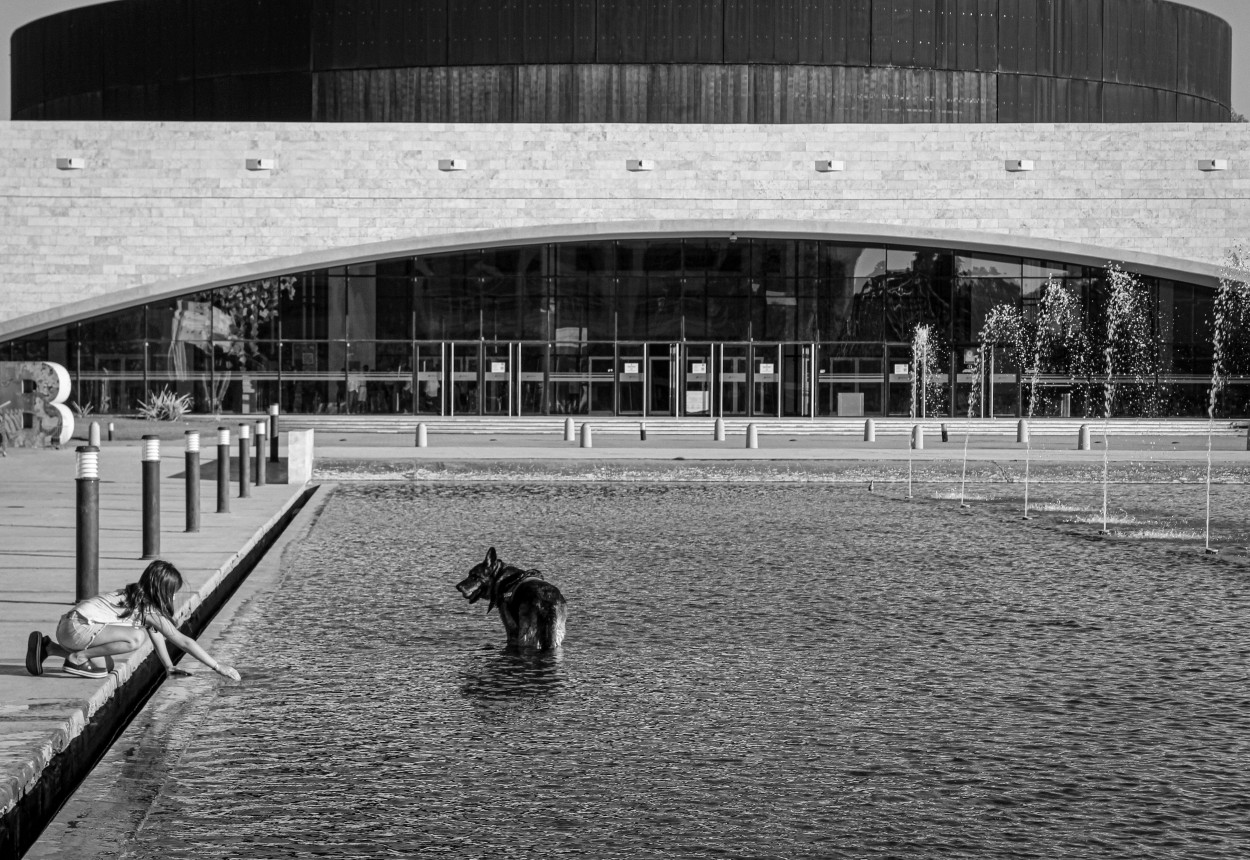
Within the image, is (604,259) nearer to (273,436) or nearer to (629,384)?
(629,384)

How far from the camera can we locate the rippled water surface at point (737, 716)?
6691 millimetres

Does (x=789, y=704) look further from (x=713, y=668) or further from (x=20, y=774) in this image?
(x=20, y=774)

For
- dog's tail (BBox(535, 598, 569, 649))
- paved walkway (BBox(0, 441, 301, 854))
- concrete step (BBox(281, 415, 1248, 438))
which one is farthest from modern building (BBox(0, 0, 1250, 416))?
dog's tail (BBox(535, 598, 569, 649))

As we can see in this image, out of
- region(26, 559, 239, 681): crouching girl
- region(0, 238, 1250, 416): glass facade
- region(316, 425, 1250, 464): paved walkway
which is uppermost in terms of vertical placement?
region(0, 238, 1250, 416): glass facade

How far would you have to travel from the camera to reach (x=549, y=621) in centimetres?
1051

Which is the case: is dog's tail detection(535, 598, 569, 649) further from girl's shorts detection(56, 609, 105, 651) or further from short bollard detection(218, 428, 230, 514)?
short bollard detection(218, 428, 230, 514)

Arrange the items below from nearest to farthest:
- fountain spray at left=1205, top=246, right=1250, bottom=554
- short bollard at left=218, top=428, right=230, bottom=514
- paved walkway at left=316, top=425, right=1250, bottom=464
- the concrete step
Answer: short bollard at left=218, top=428, right=230, bottom=514 < paved walkway at left=316, top=425, right=1250, bottom=464 < the concrete step < fountain spray at left=1205, top=246, right=1250, bottom=554

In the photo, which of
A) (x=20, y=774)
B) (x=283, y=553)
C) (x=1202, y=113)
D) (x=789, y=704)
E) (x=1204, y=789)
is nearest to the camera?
(x=20, y=774)

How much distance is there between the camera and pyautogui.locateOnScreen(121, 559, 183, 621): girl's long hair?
30.8ft

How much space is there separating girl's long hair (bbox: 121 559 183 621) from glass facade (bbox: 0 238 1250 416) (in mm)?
42759

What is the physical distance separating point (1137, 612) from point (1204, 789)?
17.9ft

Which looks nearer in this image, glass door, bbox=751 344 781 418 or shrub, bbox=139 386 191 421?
shrub, bbox=139 386 191 421

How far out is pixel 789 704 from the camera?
9102 mm

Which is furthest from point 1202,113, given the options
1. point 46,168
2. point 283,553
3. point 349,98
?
point 283,553
